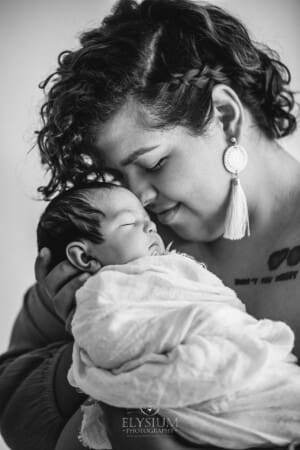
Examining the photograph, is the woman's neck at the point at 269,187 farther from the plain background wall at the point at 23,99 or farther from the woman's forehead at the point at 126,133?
the plain background wall at the point at 23,99

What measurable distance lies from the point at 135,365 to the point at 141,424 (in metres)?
0.10

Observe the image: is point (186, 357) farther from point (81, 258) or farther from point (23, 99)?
point (23, 99)

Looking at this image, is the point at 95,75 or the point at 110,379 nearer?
the point at 110,379

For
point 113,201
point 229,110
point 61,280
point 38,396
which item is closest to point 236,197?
point 229,110

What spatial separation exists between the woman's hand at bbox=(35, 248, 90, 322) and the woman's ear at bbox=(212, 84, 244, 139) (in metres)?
A: 0.45

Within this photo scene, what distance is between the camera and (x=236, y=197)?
1.35 meters

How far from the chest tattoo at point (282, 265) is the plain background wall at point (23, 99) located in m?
1.01

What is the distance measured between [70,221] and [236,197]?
37cm

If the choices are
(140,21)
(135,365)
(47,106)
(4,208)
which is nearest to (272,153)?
(140,21)

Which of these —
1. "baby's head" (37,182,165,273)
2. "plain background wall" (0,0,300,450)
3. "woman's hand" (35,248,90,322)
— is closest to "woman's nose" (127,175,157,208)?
"baby's head" (37,182,165,273)

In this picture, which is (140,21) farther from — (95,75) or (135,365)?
(135,365)

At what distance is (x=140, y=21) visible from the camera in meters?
1.38

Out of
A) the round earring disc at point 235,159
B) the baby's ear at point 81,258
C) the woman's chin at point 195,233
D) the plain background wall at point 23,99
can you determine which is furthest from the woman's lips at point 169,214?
the plain background wall at point 23,99

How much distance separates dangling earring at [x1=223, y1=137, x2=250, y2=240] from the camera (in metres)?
1.35
